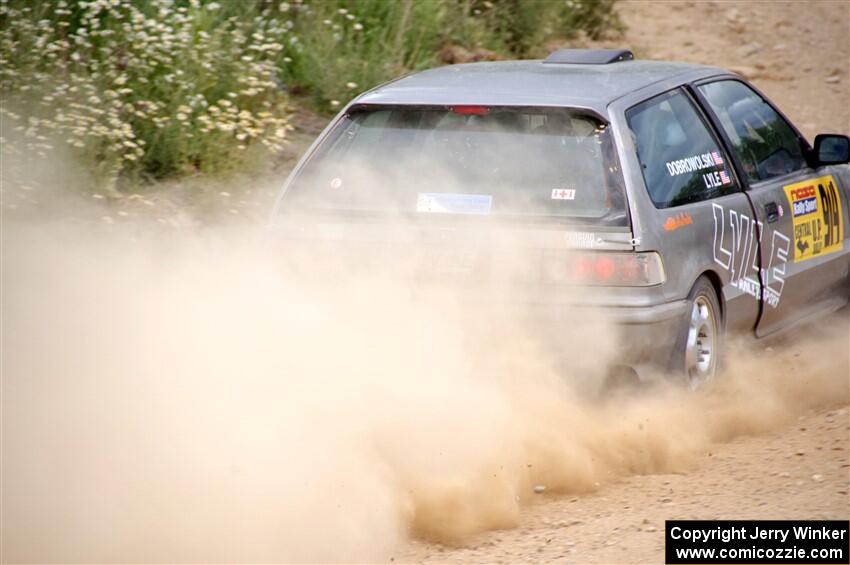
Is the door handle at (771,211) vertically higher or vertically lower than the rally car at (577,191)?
lower

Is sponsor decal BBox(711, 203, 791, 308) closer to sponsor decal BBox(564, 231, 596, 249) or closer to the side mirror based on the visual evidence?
the side mirror

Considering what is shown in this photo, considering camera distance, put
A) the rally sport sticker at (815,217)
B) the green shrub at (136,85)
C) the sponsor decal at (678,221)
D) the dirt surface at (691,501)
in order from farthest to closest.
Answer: the green shrub at (136,85) < the rally sport sticker at (815,217) < the sponsor decal at (678,221) < the dirt surface at (691,501)

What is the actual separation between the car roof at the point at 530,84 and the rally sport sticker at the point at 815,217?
93 cm

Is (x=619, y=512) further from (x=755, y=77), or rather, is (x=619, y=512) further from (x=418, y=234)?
(x=755, y=77)

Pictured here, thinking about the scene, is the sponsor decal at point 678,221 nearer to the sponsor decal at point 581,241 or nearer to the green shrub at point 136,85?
the sponsor decal at point 581,241

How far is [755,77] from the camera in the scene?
14711mm

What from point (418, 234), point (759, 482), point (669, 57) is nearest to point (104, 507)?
point (418, 234)

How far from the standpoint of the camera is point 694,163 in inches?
230

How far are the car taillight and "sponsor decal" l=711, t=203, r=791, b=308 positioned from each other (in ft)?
2.42

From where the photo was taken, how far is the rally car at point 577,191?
516cm

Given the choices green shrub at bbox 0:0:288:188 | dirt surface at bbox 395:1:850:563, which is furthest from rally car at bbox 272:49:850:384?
green shrub at bbox 0:0:288:188

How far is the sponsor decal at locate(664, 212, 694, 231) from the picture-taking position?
5.35 metres

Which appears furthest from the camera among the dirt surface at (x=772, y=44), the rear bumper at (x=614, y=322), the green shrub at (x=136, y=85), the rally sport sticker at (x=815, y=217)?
the dirt surface at (x=772, y=44)

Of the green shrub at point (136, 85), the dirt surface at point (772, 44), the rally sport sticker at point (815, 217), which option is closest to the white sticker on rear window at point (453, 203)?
the rally sport sticker at point (815, 217)
